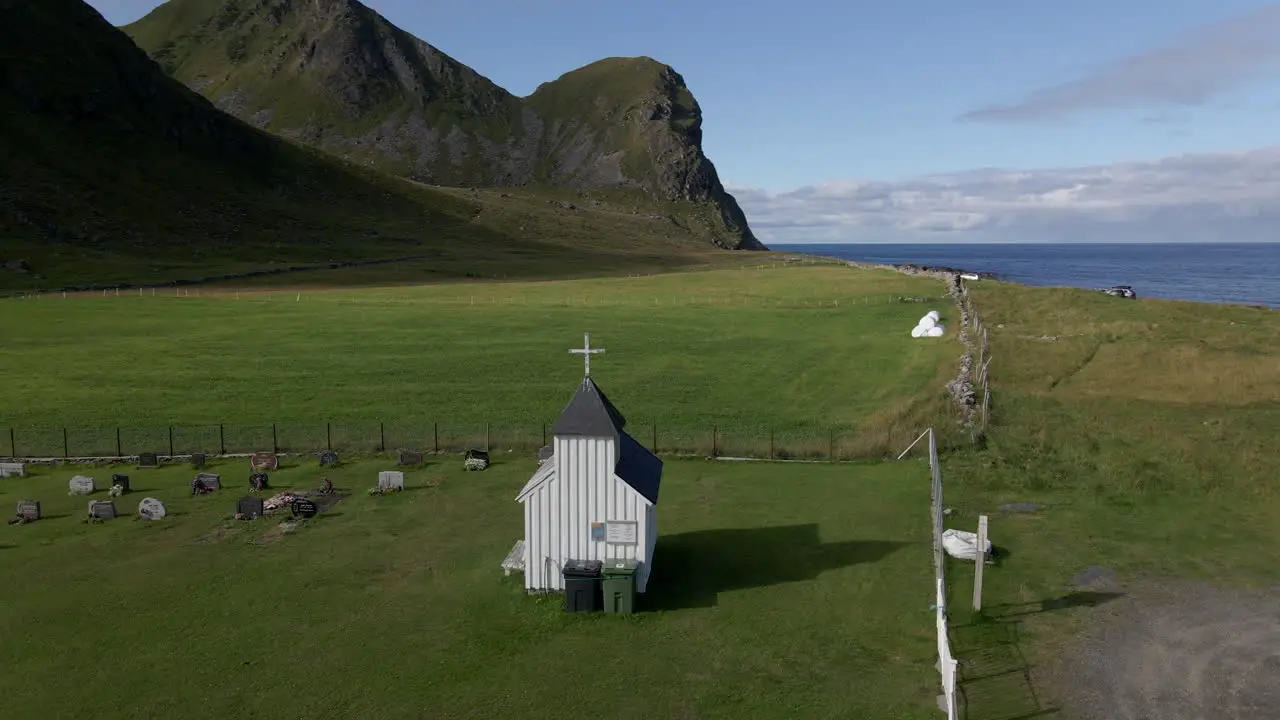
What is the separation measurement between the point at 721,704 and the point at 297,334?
57.0 m

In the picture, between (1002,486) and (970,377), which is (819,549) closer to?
(1002,486)

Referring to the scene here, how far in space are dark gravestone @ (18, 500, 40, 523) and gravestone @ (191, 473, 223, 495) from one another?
444 centimetres

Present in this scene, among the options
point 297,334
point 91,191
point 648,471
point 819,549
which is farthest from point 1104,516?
point 91,191

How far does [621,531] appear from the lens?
21203 mm

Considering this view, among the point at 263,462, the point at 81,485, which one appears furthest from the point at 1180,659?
the point at 81,485

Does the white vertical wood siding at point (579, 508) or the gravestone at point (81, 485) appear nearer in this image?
the white vertical wood siding at point (579, 508)

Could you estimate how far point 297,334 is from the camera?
6669cm

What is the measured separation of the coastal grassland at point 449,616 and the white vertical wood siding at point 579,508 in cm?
115

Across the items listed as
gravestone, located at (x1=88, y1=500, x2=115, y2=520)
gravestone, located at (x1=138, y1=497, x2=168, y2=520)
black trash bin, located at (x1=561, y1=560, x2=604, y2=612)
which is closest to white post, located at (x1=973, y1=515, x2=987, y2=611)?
black trash bin, located at (x1=561, y1=560, x2=604, y2=612)

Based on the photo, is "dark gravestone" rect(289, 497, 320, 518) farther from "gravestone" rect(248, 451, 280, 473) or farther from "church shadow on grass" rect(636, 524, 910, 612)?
"church shadow on grass" rect(636, 524, 910, 612)

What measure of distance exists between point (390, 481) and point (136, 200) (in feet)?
503

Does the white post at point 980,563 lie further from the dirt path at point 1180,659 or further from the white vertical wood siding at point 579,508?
the white vertical wood siding at point 579,508

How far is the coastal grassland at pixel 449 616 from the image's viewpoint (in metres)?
17.2

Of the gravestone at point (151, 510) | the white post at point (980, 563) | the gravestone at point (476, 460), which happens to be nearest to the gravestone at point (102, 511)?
the gravestone at point (151, 510)
